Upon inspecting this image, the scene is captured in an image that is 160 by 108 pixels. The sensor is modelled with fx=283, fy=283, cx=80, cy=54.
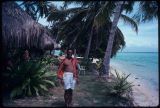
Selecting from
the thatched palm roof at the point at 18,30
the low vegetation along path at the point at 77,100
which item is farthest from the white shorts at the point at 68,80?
the thatched palm roof at the point at 18,30

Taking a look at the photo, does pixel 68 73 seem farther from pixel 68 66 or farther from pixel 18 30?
pixel 18 30

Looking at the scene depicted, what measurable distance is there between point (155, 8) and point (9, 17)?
7.83 metres

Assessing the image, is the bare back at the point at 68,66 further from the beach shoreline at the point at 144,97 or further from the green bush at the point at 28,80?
the beach shoreline at the point at 144,97

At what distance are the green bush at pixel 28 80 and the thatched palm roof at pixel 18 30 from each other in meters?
0.78

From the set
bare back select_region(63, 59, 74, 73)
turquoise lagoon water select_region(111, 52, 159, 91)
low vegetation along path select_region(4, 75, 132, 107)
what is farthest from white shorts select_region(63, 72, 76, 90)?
turquoise lagoon water select_region(111, 52, 159, 91)

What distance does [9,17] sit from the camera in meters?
9.60

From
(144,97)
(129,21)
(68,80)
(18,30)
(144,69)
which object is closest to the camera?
(68,80)

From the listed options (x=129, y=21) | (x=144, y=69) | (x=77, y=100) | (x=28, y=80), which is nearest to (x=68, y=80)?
(x=77, y=100)

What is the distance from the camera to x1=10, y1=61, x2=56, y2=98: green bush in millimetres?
9242

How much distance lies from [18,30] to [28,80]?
5.62 feet

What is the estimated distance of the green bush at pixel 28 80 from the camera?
924cm

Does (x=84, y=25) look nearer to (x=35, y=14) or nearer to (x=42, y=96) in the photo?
(x=35, y=14)

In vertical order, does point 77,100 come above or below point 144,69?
above

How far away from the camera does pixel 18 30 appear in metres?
9.54
